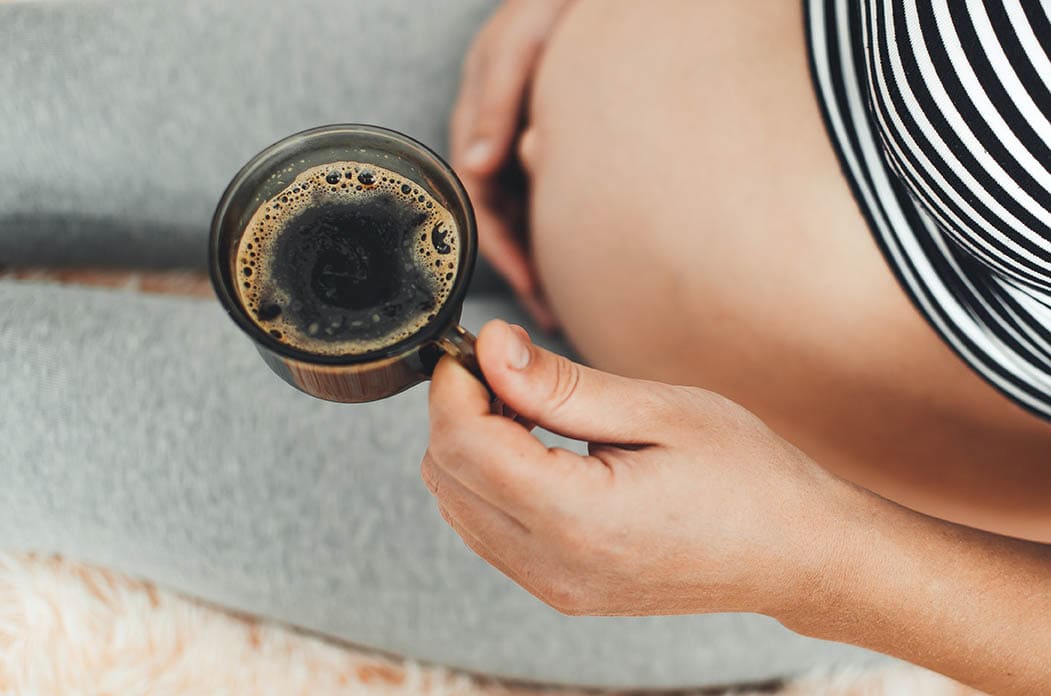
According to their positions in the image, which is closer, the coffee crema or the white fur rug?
the coffee crema

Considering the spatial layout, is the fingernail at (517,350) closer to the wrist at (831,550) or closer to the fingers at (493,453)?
the fingers at (493,453)

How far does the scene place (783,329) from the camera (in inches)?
26.6

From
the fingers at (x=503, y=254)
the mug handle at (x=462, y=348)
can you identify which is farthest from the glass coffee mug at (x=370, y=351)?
the fingers at (x=503, y=254)

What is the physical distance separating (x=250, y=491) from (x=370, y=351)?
14.6 inches

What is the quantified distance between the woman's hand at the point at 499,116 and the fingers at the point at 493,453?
435 millimetres

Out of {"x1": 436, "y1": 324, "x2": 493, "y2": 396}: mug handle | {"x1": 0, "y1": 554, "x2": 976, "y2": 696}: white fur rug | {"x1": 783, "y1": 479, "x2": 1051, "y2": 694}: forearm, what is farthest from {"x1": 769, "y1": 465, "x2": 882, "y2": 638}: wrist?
{"x1": 0, "y1": 554, "x2": 976, "y2": 696}: white fur rug

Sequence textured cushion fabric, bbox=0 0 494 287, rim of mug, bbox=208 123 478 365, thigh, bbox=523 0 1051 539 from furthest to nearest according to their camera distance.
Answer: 1. textured cushion fabric, bbox=0 0 494 287
2. thigh, bbox=523 0 1051 539
3. rim of mug, bbox=208 123 478 365

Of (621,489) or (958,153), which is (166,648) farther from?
(958,153)

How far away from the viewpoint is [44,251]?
932 millimetres

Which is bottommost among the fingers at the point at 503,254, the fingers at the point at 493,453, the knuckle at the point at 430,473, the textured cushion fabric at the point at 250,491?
the textured cushion fabric at the point at 250,491

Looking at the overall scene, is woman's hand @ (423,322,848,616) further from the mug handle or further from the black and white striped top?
the black and white striped top

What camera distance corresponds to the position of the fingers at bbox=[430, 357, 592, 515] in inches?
18.2

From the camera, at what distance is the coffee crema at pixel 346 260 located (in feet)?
1.66

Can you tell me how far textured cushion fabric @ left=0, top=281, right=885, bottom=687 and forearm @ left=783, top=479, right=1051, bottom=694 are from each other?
0.25m
